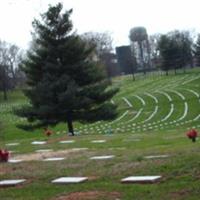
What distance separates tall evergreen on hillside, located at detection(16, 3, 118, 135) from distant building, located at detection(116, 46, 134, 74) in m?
89.8

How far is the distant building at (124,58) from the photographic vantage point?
127m

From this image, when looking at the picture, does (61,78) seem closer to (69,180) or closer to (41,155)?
(41,155)

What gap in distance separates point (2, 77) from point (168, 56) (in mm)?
29346

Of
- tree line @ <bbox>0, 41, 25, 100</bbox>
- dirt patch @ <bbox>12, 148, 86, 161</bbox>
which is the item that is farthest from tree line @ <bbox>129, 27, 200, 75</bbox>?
dirt patch @ <bbox>12, 148, 86, 161</bbox>

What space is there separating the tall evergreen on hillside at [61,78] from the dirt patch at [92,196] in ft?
78.7

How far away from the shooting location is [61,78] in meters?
33.0

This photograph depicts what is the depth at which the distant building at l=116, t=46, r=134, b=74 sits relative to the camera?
5005 inches

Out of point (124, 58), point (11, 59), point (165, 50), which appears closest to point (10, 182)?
point (165, 50)

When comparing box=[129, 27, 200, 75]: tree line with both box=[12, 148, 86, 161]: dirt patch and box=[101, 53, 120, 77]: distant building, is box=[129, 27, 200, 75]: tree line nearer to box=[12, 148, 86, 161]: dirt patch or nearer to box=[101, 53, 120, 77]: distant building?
box=[101, 53, 120, 77]: distant building

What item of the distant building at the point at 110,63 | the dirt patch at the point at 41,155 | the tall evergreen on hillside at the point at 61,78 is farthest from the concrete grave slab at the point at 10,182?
the distant building at the point at 110,63

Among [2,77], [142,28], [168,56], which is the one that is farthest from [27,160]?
[142,28]

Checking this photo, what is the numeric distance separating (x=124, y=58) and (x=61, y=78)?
98.8m

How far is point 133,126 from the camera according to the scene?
42.0 m

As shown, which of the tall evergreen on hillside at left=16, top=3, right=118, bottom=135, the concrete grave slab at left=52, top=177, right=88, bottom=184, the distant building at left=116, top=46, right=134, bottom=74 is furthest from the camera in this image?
the distant building at left=116, top=46, right=134, bottom=74
